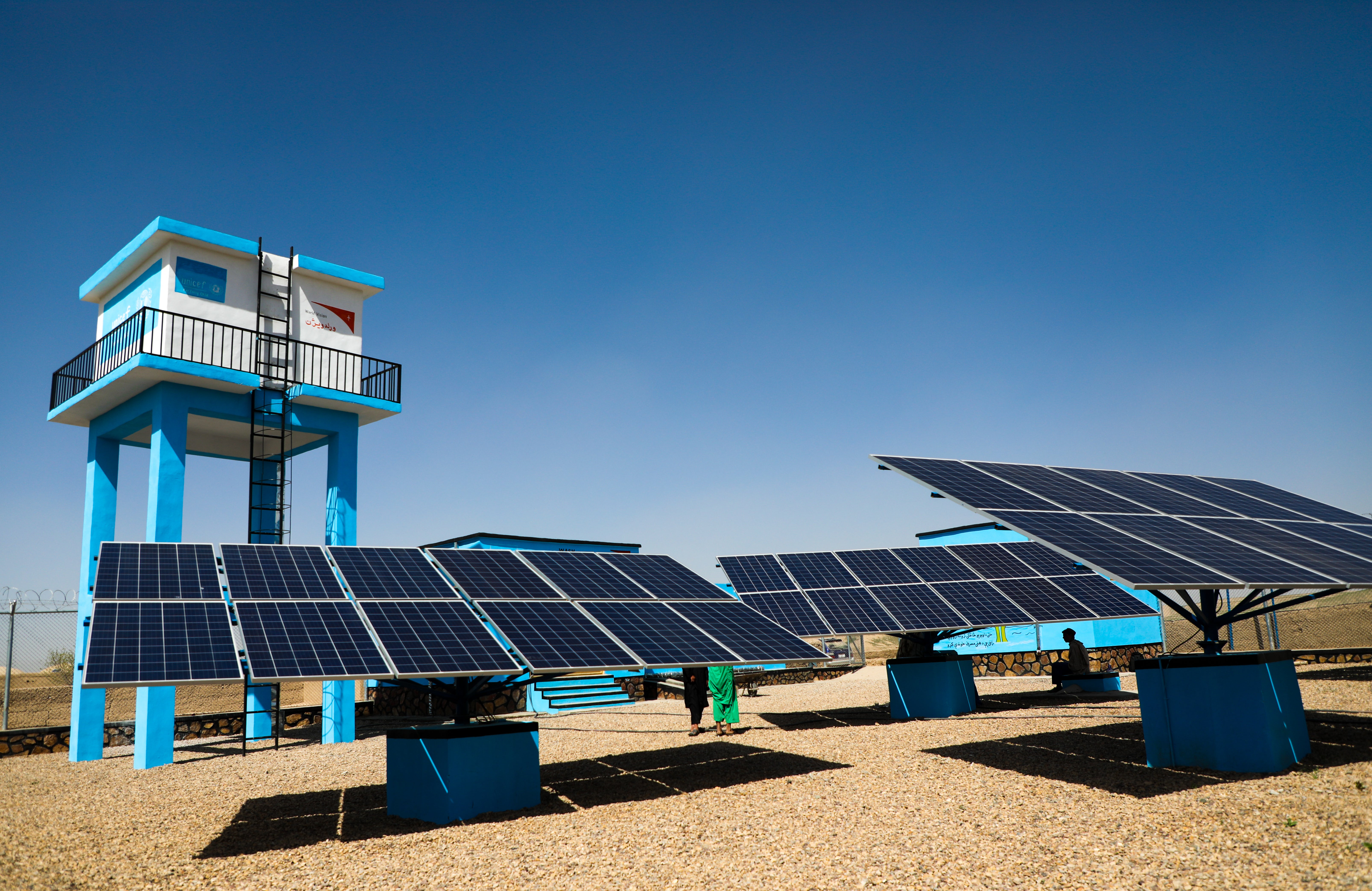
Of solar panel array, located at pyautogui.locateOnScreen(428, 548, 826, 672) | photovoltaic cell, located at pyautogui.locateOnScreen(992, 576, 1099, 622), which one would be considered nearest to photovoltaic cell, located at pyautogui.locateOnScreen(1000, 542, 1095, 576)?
photovoltaic cell, located at pyautogui.locateOnScreen(992, 576, 1099, 622)

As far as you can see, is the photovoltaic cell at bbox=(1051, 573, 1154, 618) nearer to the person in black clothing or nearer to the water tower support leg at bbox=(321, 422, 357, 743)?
the person in black clothing

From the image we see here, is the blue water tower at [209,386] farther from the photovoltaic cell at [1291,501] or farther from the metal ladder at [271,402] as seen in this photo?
the photovoltaic cell at [1291,501]

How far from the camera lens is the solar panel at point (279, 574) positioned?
→ 10.4 metres

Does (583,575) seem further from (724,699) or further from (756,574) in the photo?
(756,574)

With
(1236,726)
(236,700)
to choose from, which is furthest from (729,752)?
(236,700)

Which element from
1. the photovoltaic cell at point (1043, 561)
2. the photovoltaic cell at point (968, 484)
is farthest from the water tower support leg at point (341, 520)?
the photovoltaic cell at point (1043, 561)

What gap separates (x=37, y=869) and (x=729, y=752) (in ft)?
31.3

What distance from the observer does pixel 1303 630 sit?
3716 centimetres

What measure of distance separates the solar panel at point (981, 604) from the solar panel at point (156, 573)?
13941 millimetres

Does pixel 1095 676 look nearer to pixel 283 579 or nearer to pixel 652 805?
pixel 652 805

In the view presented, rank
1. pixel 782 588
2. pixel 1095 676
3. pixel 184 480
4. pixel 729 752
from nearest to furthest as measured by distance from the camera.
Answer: pixel 729 752 → pixel 184 480 → pixel 782 588 → pixel 1095 676

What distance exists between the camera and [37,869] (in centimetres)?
866

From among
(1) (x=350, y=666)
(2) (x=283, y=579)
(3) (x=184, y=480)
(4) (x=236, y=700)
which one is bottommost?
(4) (x=236, y=700)

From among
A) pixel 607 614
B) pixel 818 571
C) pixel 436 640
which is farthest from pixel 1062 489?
pixel 436 640
